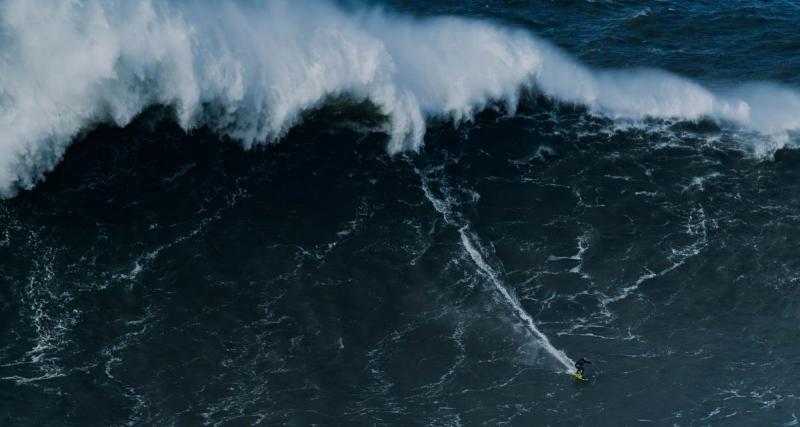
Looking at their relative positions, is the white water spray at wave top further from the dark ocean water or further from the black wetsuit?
the black wetsuit

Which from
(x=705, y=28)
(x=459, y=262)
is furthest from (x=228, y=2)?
(x=705, y=28)

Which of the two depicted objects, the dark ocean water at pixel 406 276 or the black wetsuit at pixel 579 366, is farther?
the black wetsuit at pixel 579 366

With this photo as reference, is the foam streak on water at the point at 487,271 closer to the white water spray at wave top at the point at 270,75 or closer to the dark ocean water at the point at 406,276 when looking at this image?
the dark ocean water at the point at 406,276

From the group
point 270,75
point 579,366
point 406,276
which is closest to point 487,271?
point 406,276

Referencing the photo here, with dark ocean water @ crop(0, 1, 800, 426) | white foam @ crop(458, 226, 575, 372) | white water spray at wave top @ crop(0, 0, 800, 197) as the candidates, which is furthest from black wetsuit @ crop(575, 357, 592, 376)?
white water spray at wave top @ crop(0, 0, 800, 197)

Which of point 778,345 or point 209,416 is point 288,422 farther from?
point 778,345


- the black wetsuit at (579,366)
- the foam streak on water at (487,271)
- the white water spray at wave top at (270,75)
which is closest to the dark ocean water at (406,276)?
the foam streak on water at (487,271)

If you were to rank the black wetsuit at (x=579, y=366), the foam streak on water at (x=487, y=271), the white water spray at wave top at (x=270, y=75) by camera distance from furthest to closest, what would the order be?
1. the white water spray at wave top at (x=270, y=75)
2. the foam streak on water at (x=487, y=271)
3. the black wetsuit at (x=579, y=366)
